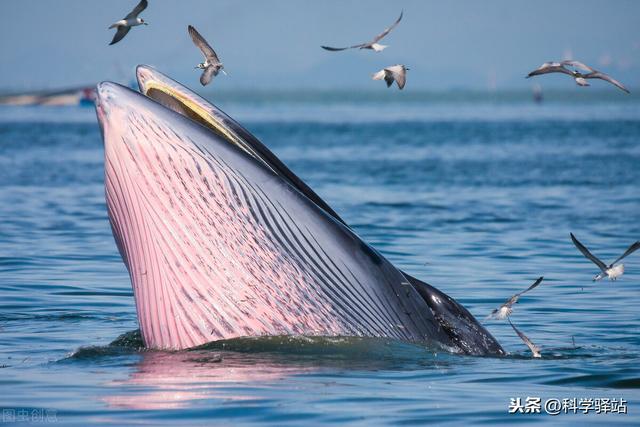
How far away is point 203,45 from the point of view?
1112cm

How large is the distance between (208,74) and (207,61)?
249 mm

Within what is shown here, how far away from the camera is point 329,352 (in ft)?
27.1

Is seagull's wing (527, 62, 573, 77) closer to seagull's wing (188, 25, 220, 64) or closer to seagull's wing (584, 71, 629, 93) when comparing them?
seagull's wing (584, 71, 629, 93)

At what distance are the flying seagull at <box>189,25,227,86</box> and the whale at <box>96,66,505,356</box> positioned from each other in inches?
116

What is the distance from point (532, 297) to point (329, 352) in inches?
228

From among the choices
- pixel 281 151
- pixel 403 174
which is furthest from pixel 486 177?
pixel 281 151

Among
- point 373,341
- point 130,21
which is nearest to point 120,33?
point 130,21

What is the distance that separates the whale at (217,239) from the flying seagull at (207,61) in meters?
2.95

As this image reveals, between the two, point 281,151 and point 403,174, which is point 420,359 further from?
point 281,151

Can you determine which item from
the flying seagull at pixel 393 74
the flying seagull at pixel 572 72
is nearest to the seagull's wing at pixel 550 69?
the flying seagull at pixel 572 72

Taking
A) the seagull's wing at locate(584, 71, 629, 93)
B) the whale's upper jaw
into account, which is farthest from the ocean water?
the seagull's wing at locate(584, 71, 629, 93)

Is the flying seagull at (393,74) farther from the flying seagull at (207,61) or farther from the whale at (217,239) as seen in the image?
the whale at (217,239)

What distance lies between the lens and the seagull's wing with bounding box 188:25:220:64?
36.3ft

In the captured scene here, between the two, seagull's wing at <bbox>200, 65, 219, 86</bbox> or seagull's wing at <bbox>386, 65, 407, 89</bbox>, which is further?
seagull's wing at <bbox>386, 65, 407, 89</bbox>
